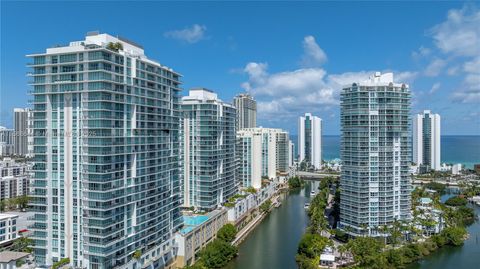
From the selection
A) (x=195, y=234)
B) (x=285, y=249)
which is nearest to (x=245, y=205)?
(x=285, y=249)

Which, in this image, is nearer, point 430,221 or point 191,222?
point 191,222

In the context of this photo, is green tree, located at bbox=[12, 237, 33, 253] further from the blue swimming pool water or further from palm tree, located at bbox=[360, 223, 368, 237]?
palm tree, located at bbox=[360, 223, 368, 237]

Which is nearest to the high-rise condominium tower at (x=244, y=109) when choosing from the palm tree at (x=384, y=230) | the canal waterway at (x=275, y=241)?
the canal waterway at (x=275, y=241)

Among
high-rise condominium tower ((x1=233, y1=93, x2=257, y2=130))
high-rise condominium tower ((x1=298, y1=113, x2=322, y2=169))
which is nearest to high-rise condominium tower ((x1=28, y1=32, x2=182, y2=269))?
high-rise condominium tower ((x1=233, y1=93, x2=257, y2=130))

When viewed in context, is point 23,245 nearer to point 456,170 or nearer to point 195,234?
point 195,234

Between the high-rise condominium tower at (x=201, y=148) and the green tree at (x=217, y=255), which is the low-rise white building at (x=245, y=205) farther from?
the green tree at (x=217, y=255)

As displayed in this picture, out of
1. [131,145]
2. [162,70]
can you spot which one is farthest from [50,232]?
[162,70]

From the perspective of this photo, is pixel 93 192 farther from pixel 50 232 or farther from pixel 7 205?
pixel 7 205
